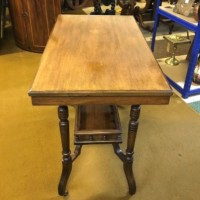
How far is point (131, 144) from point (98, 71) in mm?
408

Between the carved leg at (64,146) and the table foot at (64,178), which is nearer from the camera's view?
the carved leg at (64,146)

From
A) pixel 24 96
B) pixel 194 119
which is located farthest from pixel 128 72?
pixel 24 96

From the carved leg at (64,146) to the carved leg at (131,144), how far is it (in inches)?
11.4

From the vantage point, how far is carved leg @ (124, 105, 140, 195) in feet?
3.42

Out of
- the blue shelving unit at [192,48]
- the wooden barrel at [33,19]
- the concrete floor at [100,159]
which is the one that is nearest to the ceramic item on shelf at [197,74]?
the blue shelving unit at [192,48]

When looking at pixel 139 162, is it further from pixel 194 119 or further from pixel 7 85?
pixel 7 85

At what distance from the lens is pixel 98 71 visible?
994mm

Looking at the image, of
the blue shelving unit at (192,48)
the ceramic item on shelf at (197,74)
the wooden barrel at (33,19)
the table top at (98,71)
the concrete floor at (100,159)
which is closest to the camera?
the table top at (98,71)

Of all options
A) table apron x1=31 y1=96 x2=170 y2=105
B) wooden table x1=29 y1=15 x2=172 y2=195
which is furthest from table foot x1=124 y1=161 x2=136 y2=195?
table apron x1=31 y1=96 x2=170 y2=105

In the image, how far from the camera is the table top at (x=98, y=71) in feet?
2.89

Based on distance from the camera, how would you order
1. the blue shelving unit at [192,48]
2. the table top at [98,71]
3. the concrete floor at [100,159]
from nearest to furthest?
the table top at [98,71], the concrete floor at [100,159], the blue shelving unit at [192,48]

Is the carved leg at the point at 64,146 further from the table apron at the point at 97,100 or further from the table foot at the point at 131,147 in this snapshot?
the table foot at the point at 131,147

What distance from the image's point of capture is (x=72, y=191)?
51.5 inches

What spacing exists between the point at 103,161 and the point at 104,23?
0.87m
